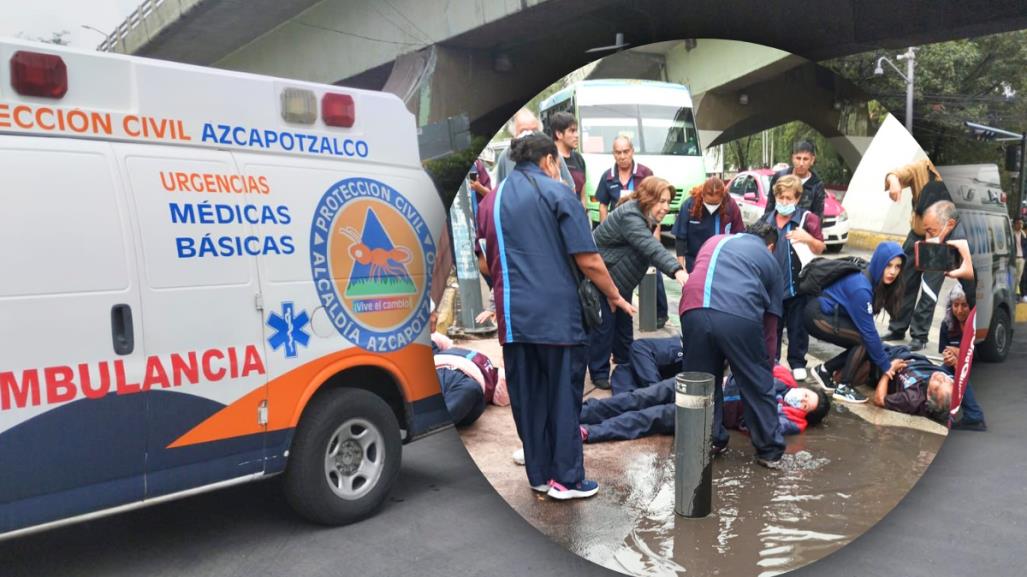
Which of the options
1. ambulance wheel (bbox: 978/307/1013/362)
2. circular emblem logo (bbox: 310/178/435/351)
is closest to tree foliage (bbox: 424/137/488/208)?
circular emblem logo (bbox: 310/178/435/351)

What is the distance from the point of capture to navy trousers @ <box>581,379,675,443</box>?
3.06 metres

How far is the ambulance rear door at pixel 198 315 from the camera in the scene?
8.73ft

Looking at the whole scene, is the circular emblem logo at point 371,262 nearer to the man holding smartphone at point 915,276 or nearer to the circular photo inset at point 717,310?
the circular photo inset at point 717,310

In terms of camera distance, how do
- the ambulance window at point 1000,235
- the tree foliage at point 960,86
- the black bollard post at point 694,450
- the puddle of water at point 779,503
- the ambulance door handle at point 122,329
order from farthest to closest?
1. the tree foliage at point 960,86
2. the ambulance window at point 1000,235
3. the black bollard post at point 694,450
4. the puddle of water at point 779,503
5. the ambulance door handle at point 122,329

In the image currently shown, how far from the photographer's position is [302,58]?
3281mm

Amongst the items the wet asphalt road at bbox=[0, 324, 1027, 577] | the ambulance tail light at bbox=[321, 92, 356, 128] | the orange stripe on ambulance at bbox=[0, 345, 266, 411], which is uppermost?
the ambulance tail light at bbox=[321, 92, 356, 128]

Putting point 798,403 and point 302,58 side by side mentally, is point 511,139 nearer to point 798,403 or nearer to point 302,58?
point 302,58

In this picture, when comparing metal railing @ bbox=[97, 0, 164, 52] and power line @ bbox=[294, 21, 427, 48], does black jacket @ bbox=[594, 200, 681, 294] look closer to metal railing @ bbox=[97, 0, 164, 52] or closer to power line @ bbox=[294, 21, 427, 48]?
power line @ bbox=[294, 21, 427, 48]

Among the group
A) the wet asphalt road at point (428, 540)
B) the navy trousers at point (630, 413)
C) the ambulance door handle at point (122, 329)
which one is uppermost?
the ambulance door handle at point (122, 329)

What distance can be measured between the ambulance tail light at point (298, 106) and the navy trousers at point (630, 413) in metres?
1.64

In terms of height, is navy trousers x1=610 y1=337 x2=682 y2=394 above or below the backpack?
below

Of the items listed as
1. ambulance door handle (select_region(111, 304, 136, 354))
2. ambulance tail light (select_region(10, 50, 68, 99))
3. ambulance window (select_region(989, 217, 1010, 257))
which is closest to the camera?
ambulance tail light (select_region(10, 50, 68, 99))

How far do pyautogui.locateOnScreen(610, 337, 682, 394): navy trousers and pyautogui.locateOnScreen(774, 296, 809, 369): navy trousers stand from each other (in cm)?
41

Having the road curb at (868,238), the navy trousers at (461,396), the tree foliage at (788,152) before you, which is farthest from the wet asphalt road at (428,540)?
the tree foliage at (788,152)
